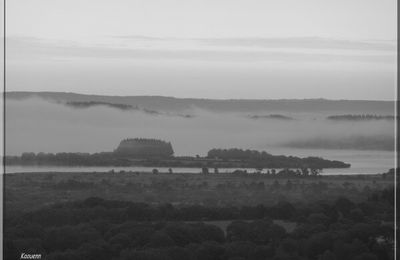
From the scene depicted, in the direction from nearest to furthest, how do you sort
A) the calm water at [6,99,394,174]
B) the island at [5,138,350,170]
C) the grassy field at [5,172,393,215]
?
the grassy field at [5,172,393,215]
the calm water at [6,99,394,174]
the island at [5,138,350,170]

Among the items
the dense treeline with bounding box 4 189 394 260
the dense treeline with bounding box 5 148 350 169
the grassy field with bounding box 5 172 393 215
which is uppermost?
the dense treeline with bounding box 5 148 350 169

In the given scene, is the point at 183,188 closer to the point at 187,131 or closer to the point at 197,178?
the point at 197,178

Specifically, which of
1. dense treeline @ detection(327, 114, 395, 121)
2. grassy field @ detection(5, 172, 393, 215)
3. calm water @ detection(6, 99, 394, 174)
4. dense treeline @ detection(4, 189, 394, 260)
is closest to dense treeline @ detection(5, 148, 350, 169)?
calm water @ detection(6, 99, 394, 174)

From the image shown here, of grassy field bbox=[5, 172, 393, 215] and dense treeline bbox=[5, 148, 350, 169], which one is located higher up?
dense treeline bbox=[5, 148, 350, 169]

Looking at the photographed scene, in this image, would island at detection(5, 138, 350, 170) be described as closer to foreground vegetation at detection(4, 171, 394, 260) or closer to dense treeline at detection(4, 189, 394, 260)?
foreground vegetation at detection(4, 171, 394, 260)

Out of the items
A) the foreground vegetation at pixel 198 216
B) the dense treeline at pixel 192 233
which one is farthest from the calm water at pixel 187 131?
the dense treeline at pixel 192 233

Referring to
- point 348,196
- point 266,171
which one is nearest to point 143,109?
point 266,171

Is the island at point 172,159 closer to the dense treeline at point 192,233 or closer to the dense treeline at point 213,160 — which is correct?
the dense treeline at point 213,160

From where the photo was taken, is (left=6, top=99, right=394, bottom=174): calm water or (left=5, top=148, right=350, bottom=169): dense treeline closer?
(left=6, top=99, right=394, bottom=174): calm water

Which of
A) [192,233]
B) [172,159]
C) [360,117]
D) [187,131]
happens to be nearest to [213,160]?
[172,159]
